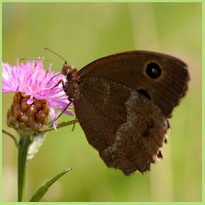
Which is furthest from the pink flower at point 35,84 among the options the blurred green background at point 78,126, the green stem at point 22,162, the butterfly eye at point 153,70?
the blurred green background at point 78,126

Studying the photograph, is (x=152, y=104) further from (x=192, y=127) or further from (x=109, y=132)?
(x=192, y=127)

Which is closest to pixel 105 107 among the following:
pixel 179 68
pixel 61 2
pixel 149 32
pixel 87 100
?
pixel 87 100

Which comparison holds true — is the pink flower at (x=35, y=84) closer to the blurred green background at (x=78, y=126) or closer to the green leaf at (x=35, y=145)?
the green leaf at (x=35, y=145)

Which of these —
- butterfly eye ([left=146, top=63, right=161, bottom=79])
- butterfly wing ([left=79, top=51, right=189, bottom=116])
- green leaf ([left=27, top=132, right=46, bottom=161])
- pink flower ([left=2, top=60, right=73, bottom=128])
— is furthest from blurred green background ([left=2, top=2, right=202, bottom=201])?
butterfly eye ([left=146, top=63, right=161, bottom=79])

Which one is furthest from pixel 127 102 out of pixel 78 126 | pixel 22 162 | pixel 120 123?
pixel 78 126

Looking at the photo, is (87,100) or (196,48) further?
(196,48)

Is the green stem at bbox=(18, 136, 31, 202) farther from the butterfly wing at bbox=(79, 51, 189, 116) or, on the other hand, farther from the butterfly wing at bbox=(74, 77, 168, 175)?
the butterfly wing at bbox=(79, 51, 189, 116)

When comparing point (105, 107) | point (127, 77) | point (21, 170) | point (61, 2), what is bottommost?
point (21, 170)
